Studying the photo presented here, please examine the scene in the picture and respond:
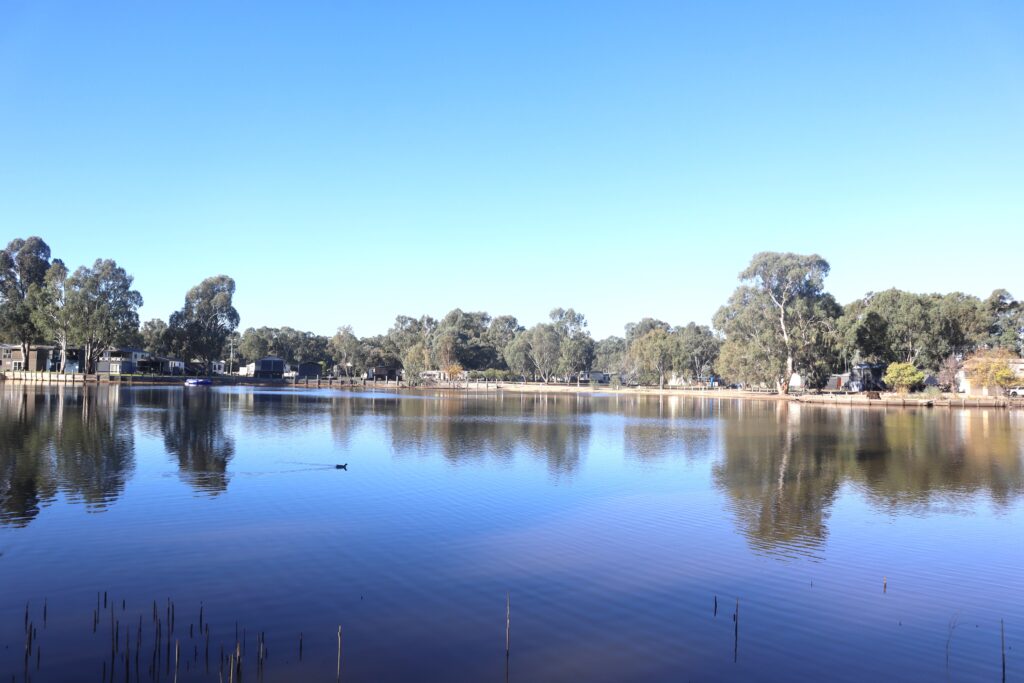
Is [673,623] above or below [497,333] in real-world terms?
below

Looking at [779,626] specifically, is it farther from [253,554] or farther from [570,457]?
[570,457]

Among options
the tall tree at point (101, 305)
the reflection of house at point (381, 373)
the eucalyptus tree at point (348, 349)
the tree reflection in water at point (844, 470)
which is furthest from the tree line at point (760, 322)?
the tree reflection in water at point (844, 470)

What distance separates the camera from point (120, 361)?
9812 centimetres

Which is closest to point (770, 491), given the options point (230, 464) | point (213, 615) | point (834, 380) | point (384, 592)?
point (384, 592)

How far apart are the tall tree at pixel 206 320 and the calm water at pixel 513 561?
89.8 m

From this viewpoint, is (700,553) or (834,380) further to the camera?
(834,380)

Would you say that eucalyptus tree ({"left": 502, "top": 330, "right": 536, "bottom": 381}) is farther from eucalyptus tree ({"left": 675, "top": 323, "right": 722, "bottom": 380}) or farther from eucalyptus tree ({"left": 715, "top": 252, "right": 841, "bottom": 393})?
eucalyptus tree ({"left": 715, "top": 252, "right": 841, "bottom": 393})

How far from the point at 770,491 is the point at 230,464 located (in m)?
17.3

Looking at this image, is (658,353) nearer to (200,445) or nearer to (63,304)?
(63,304)

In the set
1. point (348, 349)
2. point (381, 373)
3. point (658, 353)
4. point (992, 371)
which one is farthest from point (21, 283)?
point (992, 371)

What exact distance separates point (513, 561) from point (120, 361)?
339ft

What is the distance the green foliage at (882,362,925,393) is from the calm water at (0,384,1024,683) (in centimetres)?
5256

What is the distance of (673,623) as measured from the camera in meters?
9.38

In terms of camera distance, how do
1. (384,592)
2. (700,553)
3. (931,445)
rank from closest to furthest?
(384,592)
(700,553)
(931,445)
